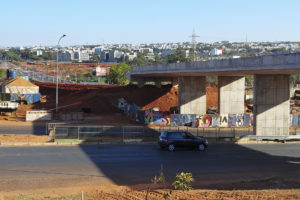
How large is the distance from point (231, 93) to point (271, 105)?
1620 cm

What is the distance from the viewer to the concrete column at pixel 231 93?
184ft

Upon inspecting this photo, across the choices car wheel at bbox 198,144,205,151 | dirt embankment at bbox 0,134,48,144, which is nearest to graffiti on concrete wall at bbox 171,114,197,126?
dirt embankment at bbox 0,134,48,144

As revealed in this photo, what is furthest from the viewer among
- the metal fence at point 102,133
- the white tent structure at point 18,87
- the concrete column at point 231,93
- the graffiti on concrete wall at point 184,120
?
the white tent structure at point 18,87

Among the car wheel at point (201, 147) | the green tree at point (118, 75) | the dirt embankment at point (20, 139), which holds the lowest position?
the car wheel at point (201, 147)

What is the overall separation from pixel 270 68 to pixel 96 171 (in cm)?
1704

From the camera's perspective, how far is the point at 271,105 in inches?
1582

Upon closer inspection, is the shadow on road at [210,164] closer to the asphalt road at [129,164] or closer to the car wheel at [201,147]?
the asphalt road at [129,164]

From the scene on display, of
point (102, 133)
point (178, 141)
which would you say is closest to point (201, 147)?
point (178, 141)

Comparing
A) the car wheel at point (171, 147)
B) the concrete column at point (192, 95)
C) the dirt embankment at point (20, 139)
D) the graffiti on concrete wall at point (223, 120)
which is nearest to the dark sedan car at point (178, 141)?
the car wheel at point (171, 147)

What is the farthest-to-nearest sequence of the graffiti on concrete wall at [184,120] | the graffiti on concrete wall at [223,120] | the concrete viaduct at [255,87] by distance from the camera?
the graffiti on concrete wall at [223,120], the graffiti on concrete wall at [184,120], the concrete viaduct at [255,87]

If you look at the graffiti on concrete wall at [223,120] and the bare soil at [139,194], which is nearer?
the bare soil at [139,194]

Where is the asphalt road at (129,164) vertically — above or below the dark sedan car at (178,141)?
below

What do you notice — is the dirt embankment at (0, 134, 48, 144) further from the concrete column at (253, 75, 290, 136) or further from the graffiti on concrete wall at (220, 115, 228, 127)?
the graffiti on concrete wall at (220, 115, 228, 127)

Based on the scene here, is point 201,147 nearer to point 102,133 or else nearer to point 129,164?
point 129,164
